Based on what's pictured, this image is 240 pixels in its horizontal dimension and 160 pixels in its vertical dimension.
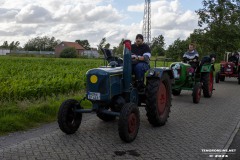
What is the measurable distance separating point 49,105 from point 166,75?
2881 mm

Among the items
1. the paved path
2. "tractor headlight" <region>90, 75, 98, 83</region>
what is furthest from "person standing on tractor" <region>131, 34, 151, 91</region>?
"tractor headlight" <region>90, 75, 98, 83</region>

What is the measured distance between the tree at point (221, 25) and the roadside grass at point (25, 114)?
66.6 ft

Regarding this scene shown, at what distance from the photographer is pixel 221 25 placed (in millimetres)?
25953

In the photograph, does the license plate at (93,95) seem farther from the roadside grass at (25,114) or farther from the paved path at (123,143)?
the roadside grass at (25,114)

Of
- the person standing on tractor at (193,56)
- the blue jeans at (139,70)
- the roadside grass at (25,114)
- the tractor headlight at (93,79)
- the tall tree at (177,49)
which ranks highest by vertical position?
the tall tree at (177,49)

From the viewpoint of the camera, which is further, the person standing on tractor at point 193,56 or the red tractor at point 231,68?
the red tractor at point 231,68

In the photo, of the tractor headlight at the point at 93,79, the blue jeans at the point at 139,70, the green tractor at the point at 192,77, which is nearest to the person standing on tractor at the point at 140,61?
the blue jeans at the point at 139,70

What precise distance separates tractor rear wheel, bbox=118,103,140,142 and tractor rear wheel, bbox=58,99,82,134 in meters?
1.10

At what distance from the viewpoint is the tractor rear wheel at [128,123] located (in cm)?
533

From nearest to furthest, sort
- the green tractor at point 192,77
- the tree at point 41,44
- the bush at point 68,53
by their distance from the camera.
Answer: the green tractor at point 192,77, the bush at point 68,53, the tree at point 41,44

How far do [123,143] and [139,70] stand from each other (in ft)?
5.66

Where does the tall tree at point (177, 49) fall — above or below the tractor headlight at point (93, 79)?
above

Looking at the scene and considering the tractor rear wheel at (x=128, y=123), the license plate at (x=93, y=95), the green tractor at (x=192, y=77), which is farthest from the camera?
the green tractor at (x=192, y=77)

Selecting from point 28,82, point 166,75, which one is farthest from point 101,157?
point 28,82
